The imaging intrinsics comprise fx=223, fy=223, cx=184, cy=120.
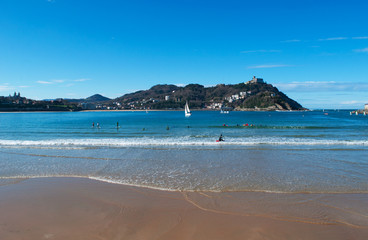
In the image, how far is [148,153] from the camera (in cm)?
1839

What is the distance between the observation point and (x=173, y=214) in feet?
24.1

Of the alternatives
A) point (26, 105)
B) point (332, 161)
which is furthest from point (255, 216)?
point (26, 105)

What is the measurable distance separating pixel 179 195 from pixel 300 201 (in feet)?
15.1

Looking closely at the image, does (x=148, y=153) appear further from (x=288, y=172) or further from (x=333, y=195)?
(x=333, y=195)

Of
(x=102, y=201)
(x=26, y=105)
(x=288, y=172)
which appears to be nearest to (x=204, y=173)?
(x=288, y=172)

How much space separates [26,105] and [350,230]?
23816cm

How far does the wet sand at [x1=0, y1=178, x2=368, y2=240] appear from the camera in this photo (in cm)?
Result: 618

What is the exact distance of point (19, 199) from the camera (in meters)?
8.85

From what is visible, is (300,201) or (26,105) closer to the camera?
(300,201)

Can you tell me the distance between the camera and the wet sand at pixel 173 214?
6184 millimetres

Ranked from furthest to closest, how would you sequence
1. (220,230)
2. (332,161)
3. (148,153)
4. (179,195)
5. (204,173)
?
(148,153) → (332,161) → (204,173) → (179,195) → (220,230)

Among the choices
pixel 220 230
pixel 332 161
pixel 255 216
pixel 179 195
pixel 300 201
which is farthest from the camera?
pixel 332 161

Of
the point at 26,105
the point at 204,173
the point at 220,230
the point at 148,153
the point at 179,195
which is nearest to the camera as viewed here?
the point at 220,230

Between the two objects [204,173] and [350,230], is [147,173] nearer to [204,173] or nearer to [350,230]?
[204,173]
